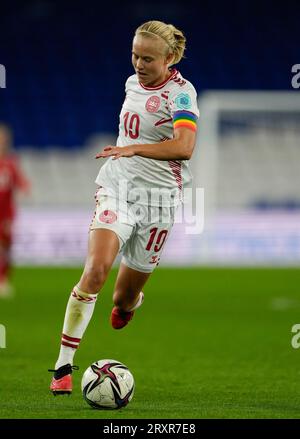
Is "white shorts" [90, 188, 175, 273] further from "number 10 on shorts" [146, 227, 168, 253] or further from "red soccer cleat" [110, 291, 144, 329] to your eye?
"red soccer cleat" [110, 291, 144, 329]

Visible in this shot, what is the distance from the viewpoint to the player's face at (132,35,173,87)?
21.8 feet

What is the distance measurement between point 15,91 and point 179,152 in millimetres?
20561

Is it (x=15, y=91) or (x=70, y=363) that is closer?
(x=70, y=363)

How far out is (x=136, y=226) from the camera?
7105 mm

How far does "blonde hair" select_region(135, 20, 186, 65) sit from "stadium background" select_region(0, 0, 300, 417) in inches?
89.1

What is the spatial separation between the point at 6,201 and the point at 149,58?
10.0 m

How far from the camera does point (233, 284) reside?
1709 centimetres

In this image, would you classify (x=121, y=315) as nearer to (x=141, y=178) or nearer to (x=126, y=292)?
(x=126, y=292)

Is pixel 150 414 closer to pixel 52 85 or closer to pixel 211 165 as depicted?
pixel 211 165

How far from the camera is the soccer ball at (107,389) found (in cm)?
619

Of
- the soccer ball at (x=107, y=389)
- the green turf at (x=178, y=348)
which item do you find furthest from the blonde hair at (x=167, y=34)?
the green turf at (x=178, y=348)

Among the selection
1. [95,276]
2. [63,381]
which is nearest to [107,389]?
[63,381]

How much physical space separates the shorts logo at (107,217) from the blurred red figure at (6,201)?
8.94 metres
